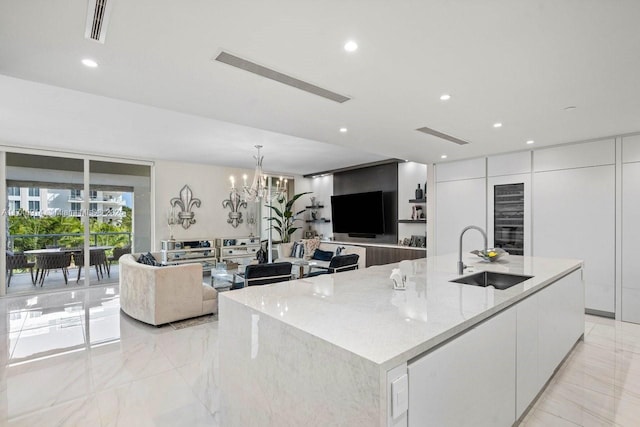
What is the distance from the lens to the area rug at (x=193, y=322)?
395 cm

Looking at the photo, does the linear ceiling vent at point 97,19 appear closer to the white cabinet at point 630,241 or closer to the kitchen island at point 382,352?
the kitchen island at point 382,352

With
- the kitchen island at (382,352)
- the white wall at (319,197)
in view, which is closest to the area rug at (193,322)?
the kitchen island at (382,352)

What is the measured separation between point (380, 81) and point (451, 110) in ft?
3.53

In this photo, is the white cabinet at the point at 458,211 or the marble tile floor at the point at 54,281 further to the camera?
the marble tile floor at the point at 54,281

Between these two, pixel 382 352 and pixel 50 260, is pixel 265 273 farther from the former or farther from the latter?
pixel 50 260

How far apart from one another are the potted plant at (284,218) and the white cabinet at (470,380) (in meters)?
6.69

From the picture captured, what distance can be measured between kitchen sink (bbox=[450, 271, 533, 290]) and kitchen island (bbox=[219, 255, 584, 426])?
23 cm

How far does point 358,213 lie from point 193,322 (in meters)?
4.68

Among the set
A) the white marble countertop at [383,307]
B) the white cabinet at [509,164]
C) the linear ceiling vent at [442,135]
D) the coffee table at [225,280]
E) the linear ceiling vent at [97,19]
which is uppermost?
the linear ceiling vent at [97,19]

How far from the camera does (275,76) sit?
8.13 feet

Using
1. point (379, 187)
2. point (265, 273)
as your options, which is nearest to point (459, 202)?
point (379, 187)

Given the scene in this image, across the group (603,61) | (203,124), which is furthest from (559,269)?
(203,124)

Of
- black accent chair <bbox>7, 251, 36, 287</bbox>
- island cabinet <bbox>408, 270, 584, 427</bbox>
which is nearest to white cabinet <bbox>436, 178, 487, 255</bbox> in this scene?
island cabinet <bbox>408, 270, 584, 427</bbox>

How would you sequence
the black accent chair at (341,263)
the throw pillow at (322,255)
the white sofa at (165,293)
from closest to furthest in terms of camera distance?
the white sofa at (165,293), the black accent chair at (341,263), the throw pillow at (322,255)
